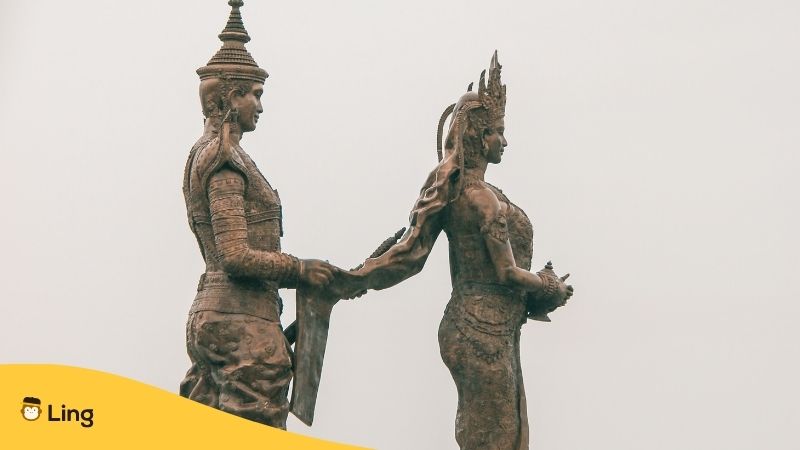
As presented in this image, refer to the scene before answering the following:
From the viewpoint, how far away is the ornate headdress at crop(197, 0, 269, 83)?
1625 cm

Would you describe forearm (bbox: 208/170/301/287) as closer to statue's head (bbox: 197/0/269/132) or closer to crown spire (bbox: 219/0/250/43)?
statue's head (bbox: 197/0/269/132)

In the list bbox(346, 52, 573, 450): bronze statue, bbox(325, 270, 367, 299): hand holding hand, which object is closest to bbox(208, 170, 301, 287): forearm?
bbox(325, 270, 367, 299): hand holding hand

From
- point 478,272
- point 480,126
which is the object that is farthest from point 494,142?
point 478,272

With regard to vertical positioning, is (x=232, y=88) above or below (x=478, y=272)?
above

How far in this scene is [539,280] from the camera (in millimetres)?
16484

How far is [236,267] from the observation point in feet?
51.9

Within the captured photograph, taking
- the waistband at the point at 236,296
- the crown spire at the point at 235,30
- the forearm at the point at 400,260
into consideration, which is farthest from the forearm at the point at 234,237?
the crown spire at the point at 235,30

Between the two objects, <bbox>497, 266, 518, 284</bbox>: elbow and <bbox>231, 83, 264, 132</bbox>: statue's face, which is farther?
<bbox>497, 266, 518, 284</bbox>: elbow

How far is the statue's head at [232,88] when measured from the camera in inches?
639

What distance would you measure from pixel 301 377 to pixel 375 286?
73 centimetres

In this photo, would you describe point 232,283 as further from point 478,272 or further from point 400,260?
point 478,272

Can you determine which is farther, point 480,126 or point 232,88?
point 480,126

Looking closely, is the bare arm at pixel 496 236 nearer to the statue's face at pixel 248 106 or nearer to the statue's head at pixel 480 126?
the statue's head at pixel 480 126

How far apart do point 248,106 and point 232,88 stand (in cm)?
14
